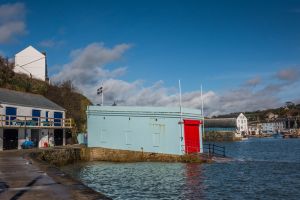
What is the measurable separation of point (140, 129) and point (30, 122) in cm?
1417

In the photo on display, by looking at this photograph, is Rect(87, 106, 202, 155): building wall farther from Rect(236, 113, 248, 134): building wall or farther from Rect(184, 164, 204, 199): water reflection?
Answer: Rect(236, 113, 248, 134): building wall

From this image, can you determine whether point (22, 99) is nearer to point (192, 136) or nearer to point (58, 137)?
point (58, 137)

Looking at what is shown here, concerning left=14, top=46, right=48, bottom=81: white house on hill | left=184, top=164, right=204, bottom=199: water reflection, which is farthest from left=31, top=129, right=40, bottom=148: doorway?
left=14, top=46, right=48, bottom=81: white house on hill

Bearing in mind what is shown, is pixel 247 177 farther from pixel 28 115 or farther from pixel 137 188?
pixel 28 115

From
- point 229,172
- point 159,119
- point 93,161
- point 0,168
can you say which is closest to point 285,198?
point 229,172

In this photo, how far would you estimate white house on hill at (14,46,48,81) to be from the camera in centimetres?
7194

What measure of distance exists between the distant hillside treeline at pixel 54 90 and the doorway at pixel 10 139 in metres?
19.1

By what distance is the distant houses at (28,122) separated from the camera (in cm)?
4078

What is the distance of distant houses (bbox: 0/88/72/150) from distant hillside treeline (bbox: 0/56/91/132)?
391 inches

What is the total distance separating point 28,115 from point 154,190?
96.2 feet

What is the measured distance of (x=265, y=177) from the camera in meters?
27.2

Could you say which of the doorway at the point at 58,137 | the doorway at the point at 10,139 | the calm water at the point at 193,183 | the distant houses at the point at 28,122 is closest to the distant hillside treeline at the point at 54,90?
the doorway at the point at 58,137

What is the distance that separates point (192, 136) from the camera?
40812 mm

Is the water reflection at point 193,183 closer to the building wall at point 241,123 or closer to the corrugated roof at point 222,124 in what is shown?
the corrugated roof at point 222,124
